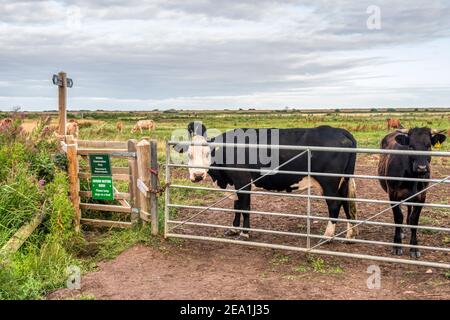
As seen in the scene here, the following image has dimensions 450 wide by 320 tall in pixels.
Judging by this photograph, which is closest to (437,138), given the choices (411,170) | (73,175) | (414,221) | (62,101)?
(411,170)

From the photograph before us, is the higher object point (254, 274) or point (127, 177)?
point (127, 177)

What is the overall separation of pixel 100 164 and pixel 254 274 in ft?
11.5

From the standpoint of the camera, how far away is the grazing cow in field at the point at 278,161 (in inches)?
291

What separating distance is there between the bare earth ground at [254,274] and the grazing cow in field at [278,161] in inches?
29.2

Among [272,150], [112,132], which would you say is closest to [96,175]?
[272,150]

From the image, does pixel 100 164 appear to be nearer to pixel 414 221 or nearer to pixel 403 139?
pixel 403 139

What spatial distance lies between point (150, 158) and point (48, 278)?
7.91 ft

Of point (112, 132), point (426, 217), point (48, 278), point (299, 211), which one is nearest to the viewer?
point (48, 278)

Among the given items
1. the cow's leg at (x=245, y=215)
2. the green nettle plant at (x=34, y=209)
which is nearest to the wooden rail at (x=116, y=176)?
the green nettle plant at (x=34, y=209)

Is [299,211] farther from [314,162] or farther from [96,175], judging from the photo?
[96,175]

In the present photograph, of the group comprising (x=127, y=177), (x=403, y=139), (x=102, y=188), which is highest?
(x=403, y=139)

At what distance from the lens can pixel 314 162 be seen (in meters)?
7.43

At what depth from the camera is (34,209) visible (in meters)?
7.56

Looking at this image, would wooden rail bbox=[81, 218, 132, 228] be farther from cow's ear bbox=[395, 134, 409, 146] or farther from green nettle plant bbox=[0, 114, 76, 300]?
cow's ear bbox=[395, 134, 409, 146]
